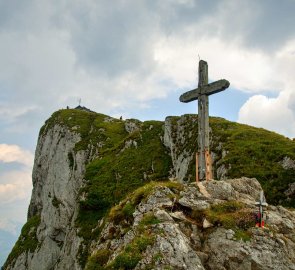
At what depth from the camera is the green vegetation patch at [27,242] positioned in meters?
94.5

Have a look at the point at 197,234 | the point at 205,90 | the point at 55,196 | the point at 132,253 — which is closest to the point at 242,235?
the point at 197,234

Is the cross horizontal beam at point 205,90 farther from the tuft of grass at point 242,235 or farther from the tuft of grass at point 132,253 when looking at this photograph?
the tuft of grass at point 132,253

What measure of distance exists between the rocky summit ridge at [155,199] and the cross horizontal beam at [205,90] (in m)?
5.91

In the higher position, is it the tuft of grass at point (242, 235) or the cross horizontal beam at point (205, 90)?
the cross horizontal beam at point (205, 90)

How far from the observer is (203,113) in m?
26.4

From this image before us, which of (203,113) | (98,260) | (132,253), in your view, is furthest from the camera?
(203,113)

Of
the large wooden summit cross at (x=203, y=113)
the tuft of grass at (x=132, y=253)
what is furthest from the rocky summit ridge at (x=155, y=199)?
the large wooden summit cross at (x=203, y=113)

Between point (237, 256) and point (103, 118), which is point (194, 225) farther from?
point (103, 118)

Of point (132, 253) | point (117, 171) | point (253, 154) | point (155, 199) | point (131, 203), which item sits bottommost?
point (132, 253)

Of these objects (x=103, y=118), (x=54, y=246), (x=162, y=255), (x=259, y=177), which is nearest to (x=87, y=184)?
(x=54, y=246)

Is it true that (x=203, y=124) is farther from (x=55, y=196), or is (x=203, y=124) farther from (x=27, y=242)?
(x=27, y=242)

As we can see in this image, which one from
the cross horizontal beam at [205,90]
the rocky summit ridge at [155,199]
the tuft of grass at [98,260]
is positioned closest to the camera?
the rocky summit ridge at [155,199]

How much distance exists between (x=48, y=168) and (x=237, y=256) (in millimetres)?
99956

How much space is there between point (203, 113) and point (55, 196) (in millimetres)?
76557
